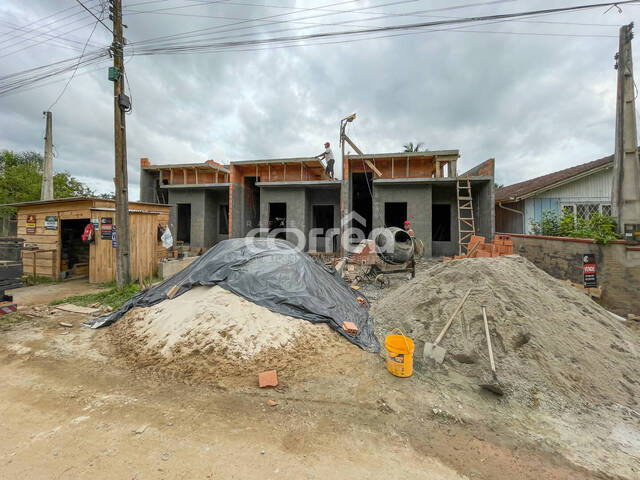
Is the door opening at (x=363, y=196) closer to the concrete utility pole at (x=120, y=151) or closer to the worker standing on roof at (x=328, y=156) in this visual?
the worker standing on roof at (x=328, y=156)

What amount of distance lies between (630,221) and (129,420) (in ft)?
35.4

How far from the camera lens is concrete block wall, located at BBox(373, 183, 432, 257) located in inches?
452

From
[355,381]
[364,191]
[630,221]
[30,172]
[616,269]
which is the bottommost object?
[355,381]

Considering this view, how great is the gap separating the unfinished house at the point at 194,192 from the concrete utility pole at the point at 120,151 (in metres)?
6.63

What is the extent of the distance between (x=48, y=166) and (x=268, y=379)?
1950 cm

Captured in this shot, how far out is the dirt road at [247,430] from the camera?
1972 mm

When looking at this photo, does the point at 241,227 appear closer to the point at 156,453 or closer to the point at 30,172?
the point at 156,453

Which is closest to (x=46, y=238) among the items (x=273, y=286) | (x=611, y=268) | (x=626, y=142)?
(x=273, y=286)

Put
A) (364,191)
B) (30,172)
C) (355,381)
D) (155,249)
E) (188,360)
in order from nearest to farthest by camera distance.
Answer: (355,381)
(188,360)
(155,249)
(364,191)
(30,172)

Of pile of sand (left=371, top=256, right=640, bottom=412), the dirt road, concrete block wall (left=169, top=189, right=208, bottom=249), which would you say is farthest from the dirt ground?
concrete block wall (left=169, top=189, right=208, bottom=249)

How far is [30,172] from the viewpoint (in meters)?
21.8

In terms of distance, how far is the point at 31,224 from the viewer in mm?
8984

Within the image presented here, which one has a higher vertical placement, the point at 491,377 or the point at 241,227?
the point at 241,227

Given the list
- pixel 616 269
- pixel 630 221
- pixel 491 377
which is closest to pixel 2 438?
pixel 491 377
